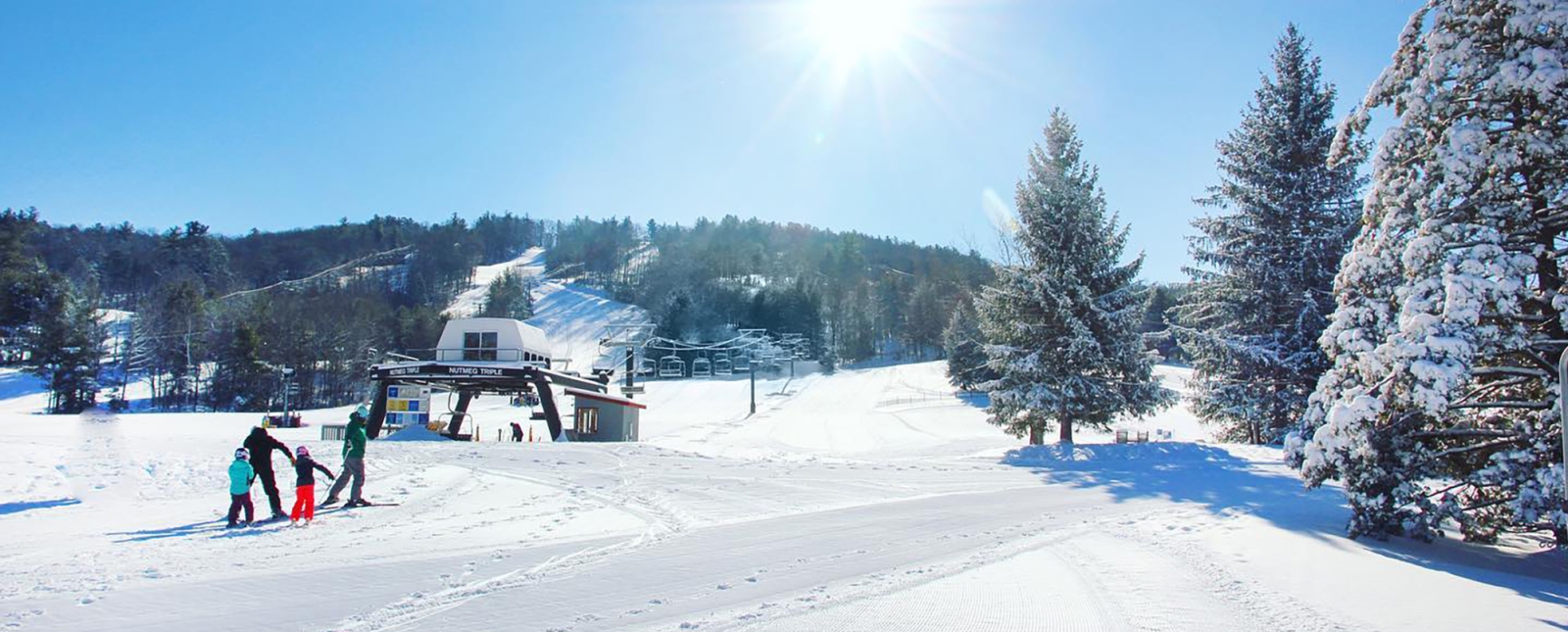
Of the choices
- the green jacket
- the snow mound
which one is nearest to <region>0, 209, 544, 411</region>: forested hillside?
the snow mound

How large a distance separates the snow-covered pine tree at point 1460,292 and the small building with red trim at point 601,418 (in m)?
25.0

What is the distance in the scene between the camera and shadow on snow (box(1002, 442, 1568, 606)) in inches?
309

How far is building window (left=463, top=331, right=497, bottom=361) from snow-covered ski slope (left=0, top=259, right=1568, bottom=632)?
14.0 meters

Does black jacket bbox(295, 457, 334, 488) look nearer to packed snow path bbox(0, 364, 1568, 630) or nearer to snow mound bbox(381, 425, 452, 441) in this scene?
packed snow path bbox(0, 364, 1568, 630)

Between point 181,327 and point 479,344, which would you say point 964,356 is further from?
point 181,327

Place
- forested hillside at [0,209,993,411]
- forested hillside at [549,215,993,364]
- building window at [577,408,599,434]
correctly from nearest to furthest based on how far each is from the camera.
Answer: building window at [577,408,599,434] < forested hillside at [0,209,993,411] < forested hillside at [549,215,993,364]

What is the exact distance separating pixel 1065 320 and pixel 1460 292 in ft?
44.6

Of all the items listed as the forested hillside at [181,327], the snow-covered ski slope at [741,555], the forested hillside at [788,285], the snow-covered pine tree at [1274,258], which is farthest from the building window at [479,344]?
the forested hillside at [181,327]

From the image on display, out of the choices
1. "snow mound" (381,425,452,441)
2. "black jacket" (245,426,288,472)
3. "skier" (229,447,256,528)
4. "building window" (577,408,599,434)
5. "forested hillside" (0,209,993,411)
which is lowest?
"snow mound" (381,425,452,441)

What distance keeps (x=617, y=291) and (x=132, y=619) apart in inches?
5520

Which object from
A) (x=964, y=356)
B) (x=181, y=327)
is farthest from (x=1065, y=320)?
(x=181, y=327)

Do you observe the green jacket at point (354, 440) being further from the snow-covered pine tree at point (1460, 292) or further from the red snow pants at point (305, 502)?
the snow-covered pine tree at point (1460, 292)

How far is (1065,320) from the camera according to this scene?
21.2m

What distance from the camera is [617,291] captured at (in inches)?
5635
